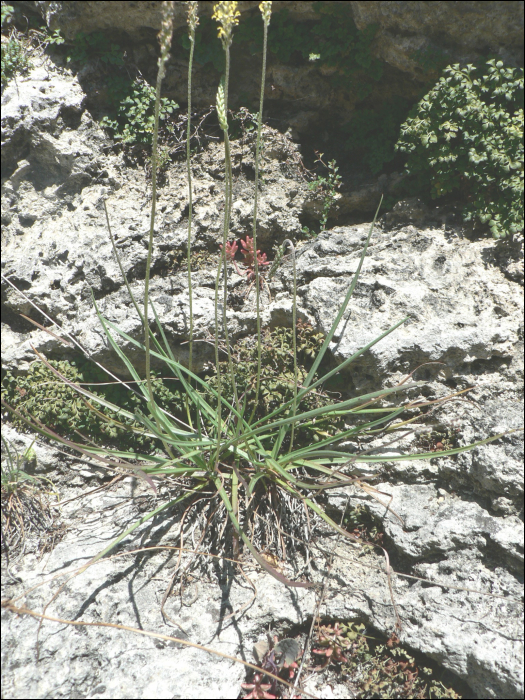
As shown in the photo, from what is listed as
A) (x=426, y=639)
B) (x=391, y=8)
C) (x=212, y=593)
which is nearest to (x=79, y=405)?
(x=212, y=593)

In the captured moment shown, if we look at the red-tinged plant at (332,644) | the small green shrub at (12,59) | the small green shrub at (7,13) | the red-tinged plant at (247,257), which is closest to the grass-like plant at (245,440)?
the red-tinged plant at (332,644)

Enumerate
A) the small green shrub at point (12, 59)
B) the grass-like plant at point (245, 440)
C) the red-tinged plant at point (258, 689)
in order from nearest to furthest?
the red-tinged plant at point (258, 689) → the grass-like plant at point (245, 440) → the small green shrub at point (12, 59)

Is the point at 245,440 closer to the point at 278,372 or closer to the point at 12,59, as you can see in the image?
the point at 278,372

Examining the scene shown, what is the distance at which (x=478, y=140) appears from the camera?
125 inches

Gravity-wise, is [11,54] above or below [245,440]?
above

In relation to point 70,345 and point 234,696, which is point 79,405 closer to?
point 70,345

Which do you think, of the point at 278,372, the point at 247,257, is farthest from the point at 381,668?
the point at 247,257

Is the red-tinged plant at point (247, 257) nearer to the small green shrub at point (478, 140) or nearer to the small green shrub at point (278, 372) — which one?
the small green shrub at point (278, 372)

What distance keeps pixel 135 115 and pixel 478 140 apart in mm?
2768

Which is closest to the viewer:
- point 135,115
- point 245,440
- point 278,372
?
point 245,440

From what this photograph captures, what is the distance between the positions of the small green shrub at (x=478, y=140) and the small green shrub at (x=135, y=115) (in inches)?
84.5

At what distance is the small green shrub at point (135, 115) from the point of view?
150 inches

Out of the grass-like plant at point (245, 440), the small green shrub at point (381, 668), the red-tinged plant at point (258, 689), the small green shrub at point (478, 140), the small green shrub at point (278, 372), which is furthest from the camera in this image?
the small green shrub at point (278, 372)

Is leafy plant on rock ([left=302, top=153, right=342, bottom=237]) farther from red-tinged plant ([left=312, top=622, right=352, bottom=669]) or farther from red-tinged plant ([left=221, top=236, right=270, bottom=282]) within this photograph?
red-tinged plant ([left=312, top=622, right=352, bottom=669])
